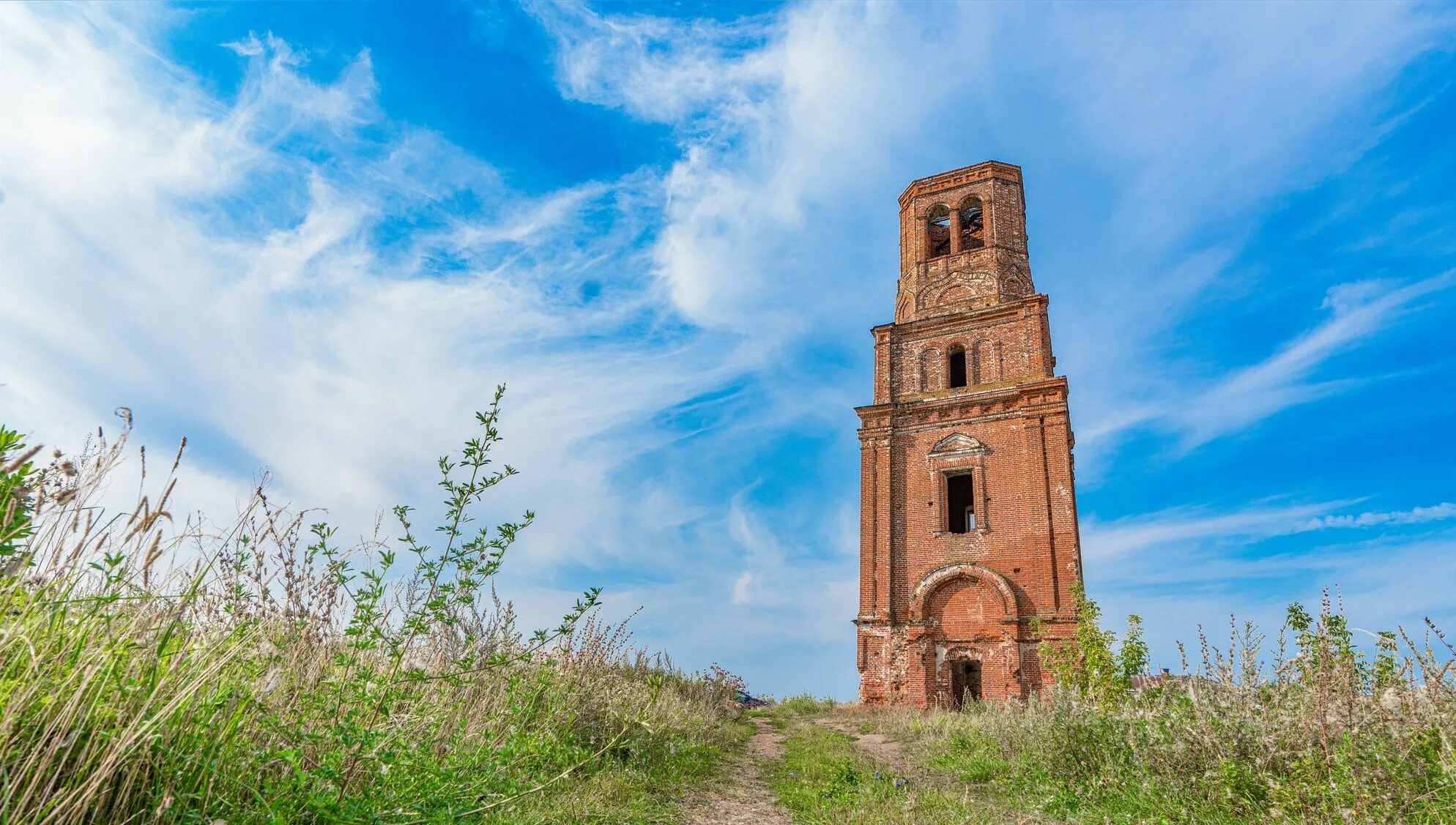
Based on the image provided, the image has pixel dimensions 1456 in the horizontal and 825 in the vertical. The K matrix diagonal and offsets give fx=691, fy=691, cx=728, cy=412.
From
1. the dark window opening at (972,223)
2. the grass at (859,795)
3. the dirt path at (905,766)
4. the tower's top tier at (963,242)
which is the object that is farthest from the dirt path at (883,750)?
the dark window opening at (972,223)

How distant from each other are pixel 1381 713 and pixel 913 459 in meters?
15.2

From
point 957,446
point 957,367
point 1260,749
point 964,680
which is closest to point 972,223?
point 957,367

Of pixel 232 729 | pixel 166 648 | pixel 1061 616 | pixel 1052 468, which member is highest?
pixel 1052 468

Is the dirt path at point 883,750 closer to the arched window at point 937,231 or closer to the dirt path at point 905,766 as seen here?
the dirt path at point 905,766

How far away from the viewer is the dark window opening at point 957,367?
70.7 feet

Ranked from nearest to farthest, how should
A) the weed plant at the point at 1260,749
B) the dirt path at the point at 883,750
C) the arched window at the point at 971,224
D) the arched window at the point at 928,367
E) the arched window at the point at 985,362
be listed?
the weed plant at the point at 1260,749 < the dirt path at the point at 883,750 < the arched window at the point at 985,362 < the arched window at the point at 928,367 < the arched window at the point at 971,224

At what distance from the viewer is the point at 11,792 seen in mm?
2045

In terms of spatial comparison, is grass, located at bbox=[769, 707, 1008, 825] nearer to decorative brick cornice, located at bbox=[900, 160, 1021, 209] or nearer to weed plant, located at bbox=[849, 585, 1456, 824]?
weed plant, located at bbox=[849, 585, 1456, 824]

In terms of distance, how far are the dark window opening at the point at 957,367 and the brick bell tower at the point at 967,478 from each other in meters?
0.06

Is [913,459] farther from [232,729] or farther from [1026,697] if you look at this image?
[232,729]

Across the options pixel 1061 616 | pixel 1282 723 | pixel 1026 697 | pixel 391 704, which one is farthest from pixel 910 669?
pixel 391 704

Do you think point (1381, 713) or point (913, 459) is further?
point (913, 459)

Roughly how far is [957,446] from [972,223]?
29.9 ft

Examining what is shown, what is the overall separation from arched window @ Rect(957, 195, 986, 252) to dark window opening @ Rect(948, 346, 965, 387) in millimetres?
3866
